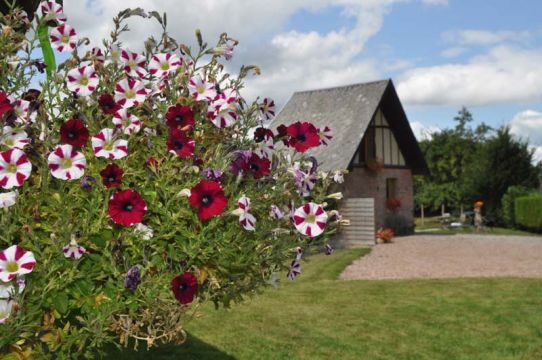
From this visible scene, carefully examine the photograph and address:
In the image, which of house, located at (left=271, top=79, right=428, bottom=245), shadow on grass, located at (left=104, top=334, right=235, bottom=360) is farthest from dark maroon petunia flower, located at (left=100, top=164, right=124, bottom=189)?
house, located at (left=271, top=79, right=428, bottom=245)

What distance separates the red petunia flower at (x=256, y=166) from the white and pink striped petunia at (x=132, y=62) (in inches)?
28.6

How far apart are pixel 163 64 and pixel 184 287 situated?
1.14 m

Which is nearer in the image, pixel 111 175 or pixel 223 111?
pixel 111 175

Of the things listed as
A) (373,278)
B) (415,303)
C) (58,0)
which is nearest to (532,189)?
(373,278)

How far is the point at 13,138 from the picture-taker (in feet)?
9.34

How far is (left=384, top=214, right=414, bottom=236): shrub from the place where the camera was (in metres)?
25.8

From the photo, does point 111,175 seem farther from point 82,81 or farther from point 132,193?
point 82,81

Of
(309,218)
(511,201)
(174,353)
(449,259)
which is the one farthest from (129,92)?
(511,201)

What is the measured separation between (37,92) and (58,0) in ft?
3.34

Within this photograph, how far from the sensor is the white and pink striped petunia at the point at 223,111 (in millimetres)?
3146

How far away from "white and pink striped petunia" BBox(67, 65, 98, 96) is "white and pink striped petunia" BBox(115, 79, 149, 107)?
122mm

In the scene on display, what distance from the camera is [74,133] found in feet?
9.37

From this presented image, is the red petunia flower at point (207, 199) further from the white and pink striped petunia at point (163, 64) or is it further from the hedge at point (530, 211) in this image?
the hedge at point (530, 211)

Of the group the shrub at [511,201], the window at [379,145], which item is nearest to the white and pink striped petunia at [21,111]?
the window at [379,145]
